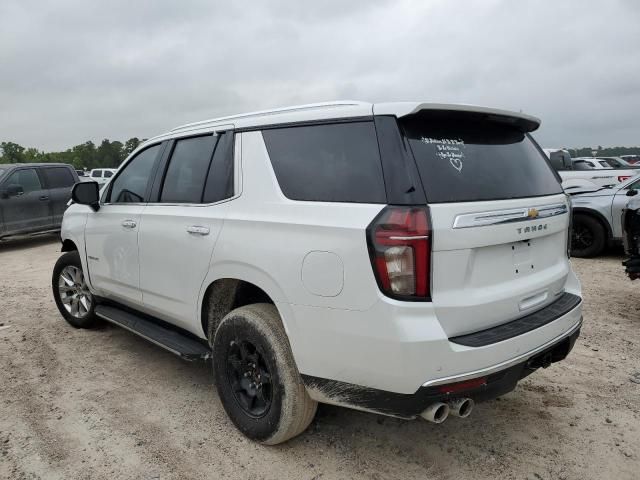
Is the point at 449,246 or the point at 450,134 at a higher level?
the point at 450,134

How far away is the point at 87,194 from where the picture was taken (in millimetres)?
4176

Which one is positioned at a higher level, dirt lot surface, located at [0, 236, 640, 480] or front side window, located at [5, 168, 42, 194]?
front side window, located at [5, 168, 42, 194]

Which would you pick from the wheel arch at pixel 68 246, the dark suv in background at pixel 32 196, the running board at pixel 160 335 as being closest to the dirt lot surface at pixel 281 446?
the running board at pixel 160 335

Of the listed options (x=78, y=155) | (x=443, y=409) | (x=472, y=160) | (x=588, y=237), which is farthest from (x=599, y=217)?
(x=78, y=155)

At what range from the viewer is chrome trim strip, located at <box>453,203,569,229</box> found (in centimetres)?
225

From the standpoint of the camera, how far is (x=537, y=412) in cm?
322

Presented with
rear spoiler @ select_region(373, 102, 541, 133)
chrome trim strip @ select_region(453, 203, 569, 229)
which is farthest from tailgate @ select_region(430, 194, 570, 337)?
rear spoiler @ select_region(373, 102, 541, 133)

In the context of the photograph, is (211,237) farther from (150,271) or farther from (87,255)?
(87,255)

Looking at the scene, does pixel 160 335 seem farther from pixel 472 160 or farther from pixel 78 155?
pixel 78 155

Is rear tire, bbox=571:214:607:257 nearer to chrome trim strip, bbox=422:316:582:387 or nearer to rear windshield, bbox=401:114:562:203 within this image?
rear windshield, bbox=401:114:562:203

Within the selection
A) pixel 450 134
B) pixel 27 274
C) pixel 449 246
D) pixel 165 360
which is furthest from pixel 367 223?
pixel 27 274

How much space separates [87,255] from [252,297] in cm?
212

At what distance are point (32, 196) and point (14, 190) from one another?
16.0 inches

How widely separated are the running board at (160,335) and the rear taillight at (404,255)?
5.14 ft
